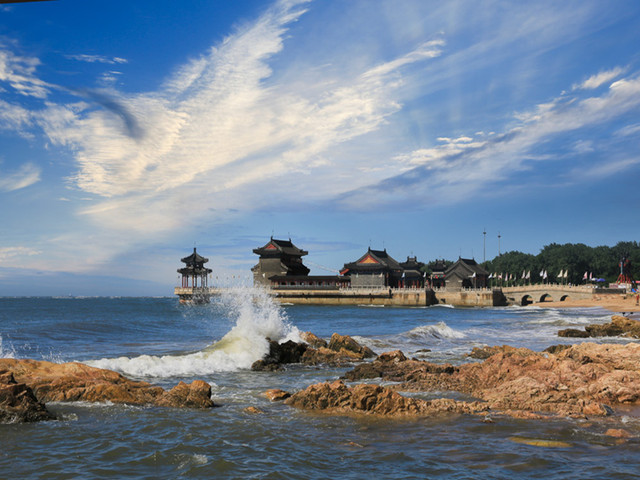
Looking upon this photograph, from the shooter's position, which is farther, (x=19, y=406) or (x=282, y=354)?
(x=282, y=354)

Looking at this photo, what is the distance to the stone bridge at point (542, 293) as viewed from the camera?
78750 millimetres

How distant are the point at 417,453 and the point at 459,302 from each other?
7631 centimetres

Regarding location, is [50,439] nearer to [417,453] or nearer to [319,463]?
[319,463]

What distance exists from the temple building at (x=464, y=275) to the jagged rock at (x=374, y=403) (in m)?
78.6

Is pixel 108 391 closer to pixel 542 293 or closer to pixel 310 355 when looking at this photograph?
pixel 310 355

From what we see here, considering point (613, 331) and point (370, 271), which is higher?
point (370, 271)

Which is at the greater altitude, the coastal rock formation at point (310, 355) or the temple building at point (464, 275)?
the temple building at point (464, 275)

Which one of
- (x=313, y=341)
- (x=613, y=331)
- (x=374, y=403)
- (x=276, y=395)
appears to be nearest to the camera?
(x=374, y=403)

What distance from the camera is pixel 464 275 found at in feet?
291

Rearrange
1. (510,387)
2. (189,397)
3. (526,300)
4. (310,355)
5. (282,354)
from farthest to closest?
(526,300)
(310,355)
(282,354)
(510,387)
(189,397)

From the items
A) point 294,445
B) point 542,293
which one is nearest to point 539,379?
point 294,445

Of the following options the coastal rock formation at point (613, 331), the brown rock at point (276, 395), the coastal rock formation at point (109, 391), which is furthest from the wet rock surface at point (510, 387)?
the coastal rock formation at point (613, 331)

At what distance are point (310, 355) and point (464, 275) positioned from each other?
75368 mm

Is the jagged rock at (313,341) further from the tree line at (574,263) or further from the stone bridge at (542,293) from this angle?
the tree line at (574,263)
